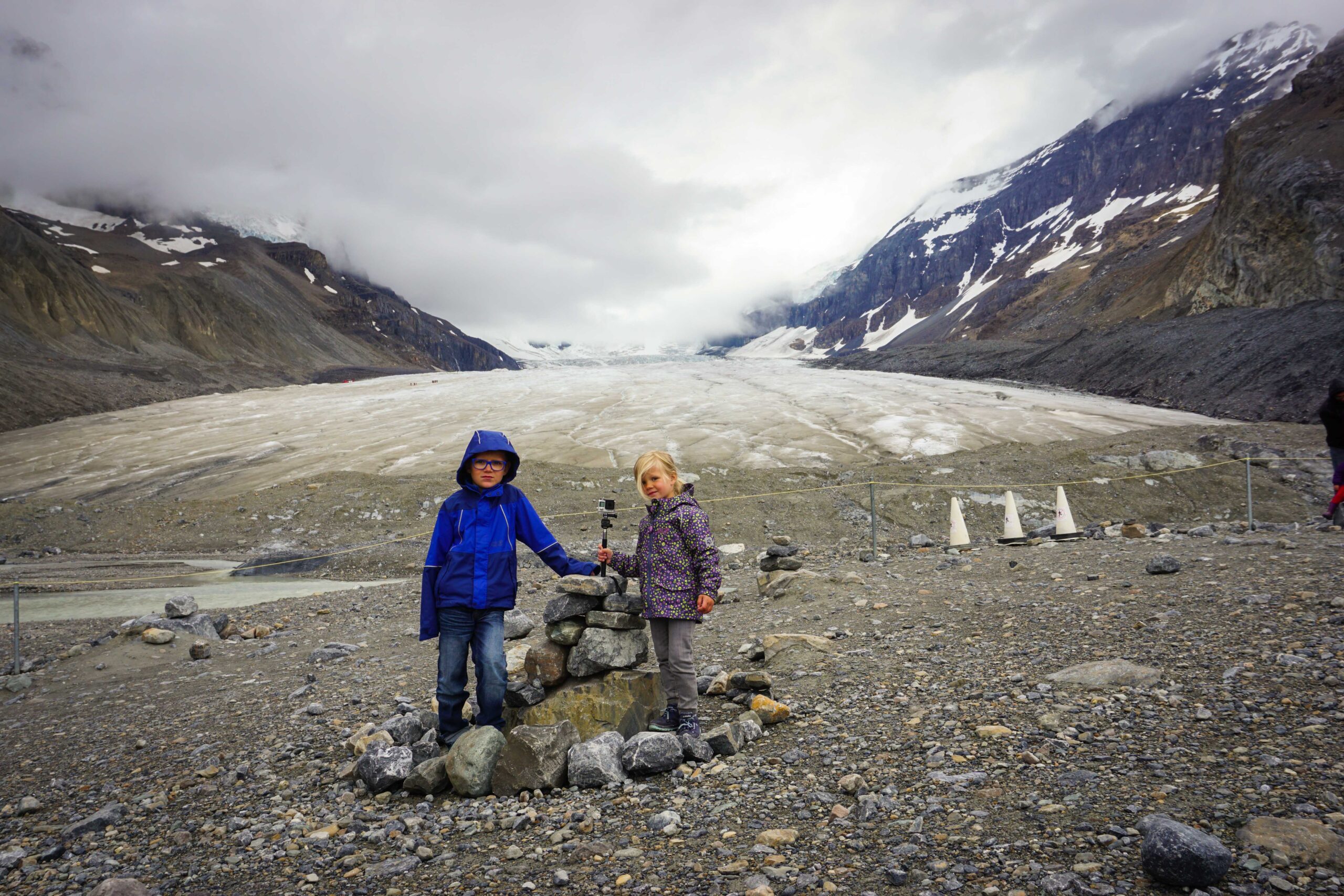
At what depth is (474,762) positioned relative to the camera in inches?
178

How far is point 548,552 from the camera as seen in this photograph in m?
5.11

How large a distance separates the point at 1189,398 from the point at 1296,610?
120 feet

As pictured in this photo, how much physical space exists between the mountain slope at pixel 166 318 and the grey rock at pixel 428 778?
5570 centimetres

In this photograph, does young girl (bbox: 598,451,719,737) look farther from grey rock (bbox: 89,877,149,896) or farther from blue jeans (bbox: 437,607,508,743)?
grey rock (bbox: 89,877,149,896)

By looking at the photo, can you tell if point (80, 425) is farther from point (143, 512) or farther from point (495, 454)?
point (495, 454)

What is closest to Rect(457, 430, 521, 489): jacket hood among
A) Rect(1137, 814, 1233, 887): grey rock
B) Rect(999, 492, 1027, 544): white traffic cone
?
Rect(1137, 814, 1233, 887): grey rock

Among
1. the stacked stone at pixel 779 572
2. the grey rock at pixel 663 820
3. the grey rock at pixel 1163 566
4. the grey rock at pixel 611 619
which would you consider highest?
the grey rock at pixel 611 619

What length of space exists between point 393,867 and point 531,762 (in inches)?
40.6

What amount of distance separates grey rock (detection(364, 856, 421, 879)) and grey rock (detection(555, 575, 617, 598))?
77.5 inches

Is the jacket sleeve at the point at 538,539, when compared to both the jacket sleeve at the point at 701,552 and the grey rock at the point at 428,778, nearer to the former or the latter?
the jacket sleeve at the point at 701,552

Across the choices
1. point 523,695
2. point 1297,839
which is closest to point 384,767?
point 523,695

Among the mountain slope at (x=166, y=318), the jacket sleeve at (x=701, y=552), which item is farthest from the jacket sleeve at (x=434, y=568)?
the mountain slope at (x=166, y=318)

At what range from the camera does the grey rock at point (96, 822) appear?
4.24 meters

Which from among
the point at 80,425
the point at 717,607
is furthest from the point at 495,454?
the point at 80,425
